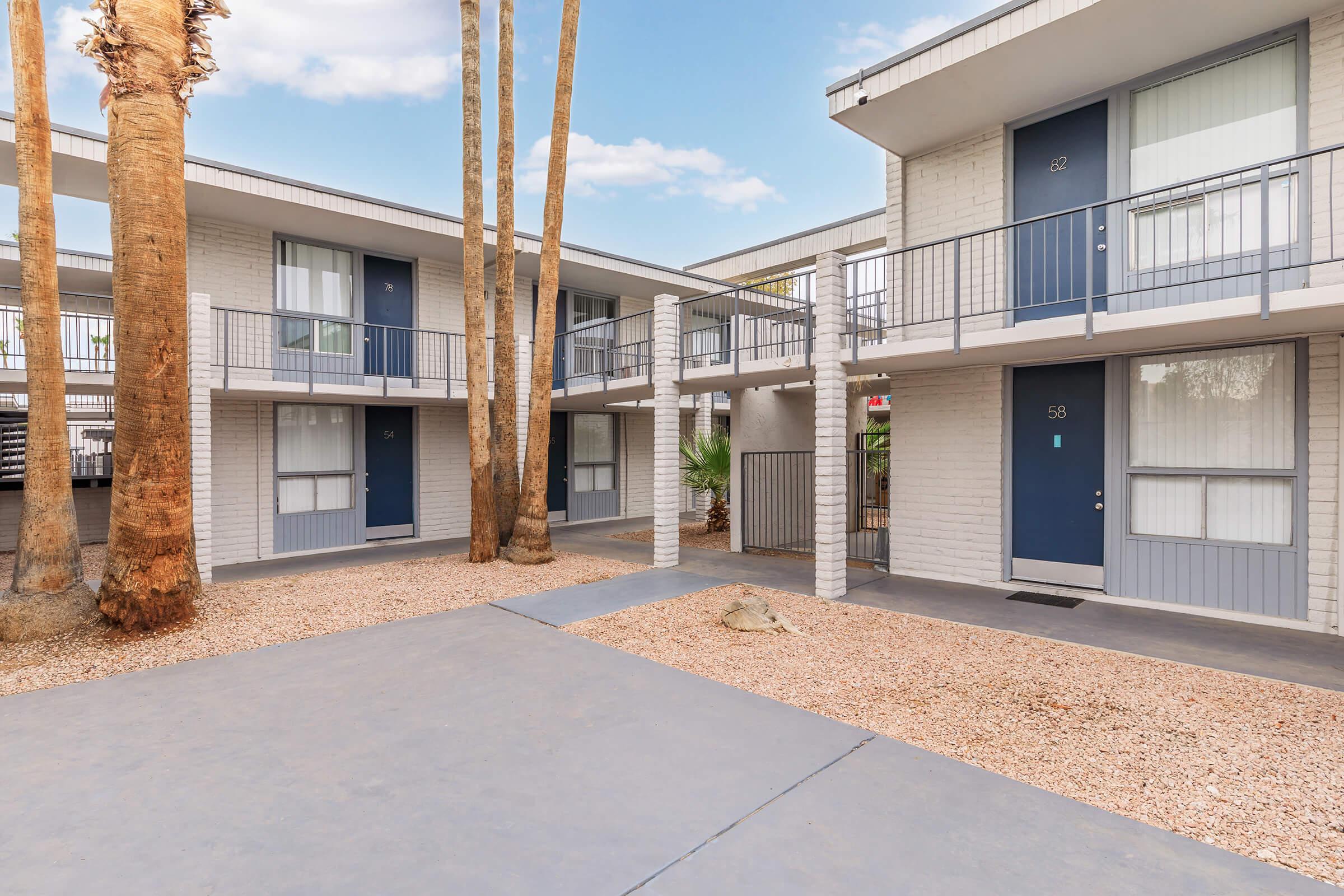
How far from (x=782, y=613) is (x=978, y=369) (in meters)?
4.04

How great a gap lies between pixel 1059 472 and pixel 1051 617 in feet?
6.08

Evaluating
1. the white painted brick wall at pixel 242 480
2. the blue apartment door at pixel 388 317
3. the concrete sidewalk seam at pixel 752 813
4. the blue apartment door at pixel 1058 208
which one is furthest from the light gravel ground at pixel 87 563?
the blue apartment door at pixel 1058 208

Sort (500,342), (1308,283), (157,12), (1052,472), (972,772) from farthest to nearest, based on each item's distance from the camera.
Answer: (500,342), (1052,472), (157,12), (1308,283), (972,772)

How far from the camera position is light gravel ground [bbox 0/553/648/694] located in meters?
5.34

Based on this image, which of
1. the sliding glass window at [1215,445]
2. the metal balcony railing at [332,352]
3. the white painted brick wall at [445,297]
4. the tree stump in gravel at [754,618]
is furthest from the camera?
the white painted brick wall at [445,297]

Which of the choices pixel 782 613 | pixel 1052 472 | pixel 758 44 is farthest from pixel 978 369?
pixel 758 44

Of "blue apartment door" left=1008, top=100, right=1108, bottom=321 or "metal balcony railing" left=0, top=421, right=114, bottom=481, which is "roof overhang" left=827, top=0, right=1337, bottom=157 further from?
"metal balcony railing" left=0, top=421, right=114, bottom=481

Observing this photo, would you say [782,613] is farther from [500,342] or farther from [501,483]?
[500,342]

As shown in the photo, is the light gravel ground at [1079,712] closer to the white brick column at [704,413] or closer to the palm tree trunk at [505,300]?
the palm tree trunk at [505,300]

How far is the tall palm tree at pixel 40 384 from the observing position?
6.01 metres

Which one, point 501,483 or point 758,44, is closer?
point 501,483

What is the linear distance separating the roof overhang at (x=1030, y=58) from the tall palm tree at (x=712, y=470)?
626cm

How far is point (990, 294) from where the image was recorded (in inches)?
301

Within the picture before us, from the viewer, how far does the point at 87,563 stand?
33.0 ft
